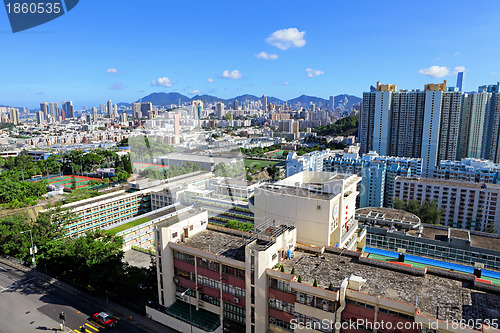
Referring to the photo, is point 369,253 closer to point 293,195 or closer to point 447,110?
point 293,195

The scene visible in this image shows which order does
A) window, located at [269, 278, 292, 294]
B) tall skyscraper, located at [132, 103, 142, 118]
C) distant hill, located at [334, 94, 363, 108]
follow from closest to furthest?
window, located at [269, 278, 292, 294] < tall skyscraper, located at [132, 103, 142, 118] < distant hill, located at [334, 94, 363, 108]

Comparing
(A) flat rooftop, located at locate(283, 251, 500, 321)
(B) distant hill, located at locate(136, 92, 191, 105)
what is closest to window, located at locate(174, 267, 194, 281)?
(A) flat rooftop, located at locate(283, 251, 500, 321)

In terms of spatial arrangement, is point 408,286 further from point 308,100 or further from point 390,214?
point 308,100

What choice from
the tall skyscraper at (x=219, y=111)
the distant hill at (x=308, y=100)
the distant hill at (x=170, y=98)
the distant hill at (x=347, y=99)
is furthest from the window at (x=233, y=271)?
the distant hill at (x=347, y=99)

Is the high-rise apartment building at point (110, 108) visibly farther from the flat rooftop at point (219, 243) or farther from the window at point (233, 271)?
the window at point (233, 271)

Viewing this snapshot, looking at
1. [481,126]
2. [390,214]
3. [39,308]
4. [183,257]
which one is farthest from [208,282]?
[481,126]

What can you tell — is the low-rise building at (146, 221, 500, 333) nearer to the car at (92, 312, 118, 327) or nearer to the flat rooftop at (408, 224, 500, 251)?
the car at (92, 312, 118, 327)

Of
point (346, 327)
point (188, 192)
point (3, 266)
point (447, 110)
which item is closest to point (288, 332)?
point (346, 327)
